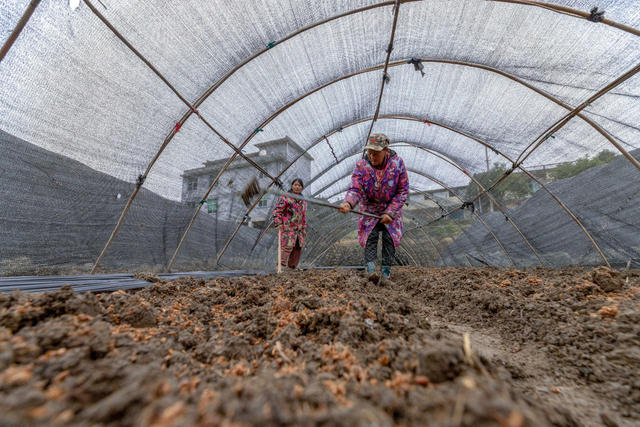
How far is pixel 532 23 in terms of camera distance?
3.12m

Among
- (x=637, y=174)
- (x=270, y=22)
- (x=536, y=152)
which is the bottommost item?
(x=637, y=174)

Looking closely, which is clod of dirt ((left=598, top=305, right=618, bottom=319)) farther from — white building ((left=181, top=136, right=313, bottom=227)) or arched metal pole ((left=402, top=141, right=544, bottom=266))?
arched metal pole ((left=402, top=141, right=544, bottom=266))

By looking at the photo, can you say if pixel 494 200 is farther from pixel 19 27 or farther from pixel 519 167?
pixel 19 27

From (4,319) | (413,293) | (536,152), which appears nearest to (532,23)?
(536,152)

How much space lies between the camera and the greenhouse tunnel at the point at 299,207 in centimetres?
71

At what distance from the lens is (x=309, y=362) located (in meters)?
0.91

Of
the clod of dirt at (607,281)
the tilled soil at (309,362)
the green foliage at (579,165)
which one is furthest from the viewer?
the green foliage at (579,165)

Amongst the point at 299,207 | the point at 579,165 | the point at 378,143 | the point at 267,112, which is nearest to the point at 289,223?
the point at 299,207

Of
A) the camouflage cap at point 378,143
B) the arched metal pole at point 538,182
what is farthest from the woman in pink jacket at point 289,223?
the camouflage cap at point 378,143

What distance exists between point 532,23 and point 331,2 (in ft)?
7.42

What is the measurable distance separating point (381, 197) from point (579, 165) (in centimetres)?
333

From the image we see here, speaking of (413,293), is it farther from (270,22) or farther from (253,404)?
(270,22)

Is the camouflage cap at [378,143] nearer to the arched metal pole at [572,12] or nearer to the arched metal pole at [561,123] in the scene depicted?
the arched metal pole at [572,12]

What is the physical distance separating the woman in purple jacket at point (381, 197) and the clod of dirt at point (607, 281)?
1738 mm
